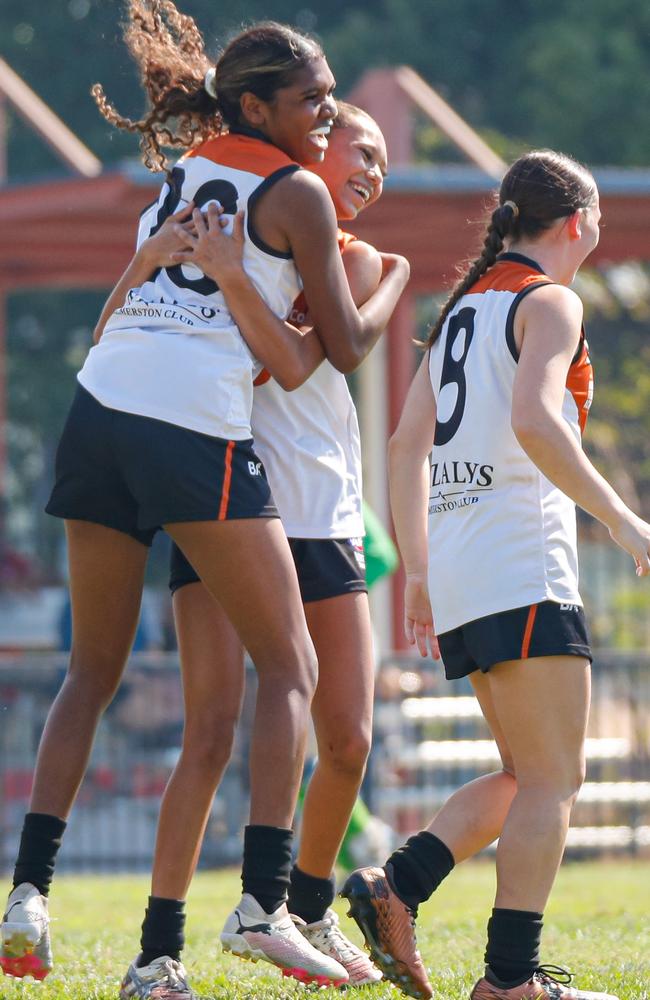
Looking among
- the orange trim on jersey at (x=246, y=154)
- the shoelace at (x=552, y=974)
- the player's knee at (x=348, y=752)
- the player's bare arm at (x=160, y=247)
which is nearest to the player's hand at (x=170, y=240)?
the player's bare arm at (x=160, y=247)

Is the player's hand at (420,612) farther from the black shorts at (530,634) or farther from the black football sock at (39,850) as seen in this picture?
the black football sock at (39,850)

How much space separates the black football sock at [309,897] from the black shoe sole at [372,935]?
0.83 feet

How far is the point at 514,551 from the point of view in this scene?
360 centimetres

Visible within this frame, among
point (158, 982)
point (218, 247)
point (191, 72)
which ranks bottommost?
point (158, 982)

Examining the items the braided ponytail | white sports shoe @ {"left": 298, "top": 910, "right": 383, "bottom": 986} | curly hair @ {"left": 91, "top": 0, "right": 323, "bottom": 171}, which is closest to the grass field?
white sports shoe @ {"left": 298, "top": 910, "right": 383, "bottom": 986}

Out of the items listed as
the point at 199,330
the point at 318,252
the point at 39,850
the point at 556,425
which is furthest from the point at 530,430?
the point at 39,850

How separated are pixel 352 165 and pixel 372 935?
1.80m

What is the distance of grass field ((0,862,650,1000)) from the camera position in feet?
12.8

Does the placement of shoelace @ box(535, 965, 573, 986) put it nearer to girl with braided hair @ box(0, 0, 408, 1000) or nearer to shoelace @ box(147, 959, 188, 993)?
girl with braided hair @ box(0, 0, 408, 1000)

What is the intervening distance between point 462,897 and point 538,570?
191 inches

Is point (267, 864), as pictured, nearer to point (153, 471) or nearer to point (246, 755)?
point (153, 471)

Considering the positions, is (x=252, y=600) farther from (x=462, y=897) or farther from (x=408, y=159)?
(x=408, y=159)

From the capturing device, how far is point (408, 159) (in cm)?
1248

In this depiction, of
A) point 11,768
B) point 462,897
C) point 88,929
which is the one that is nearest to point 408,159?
point 11,768
